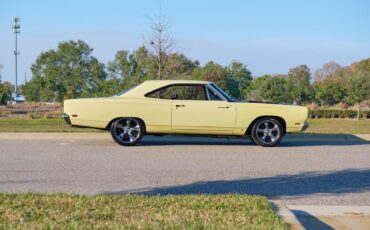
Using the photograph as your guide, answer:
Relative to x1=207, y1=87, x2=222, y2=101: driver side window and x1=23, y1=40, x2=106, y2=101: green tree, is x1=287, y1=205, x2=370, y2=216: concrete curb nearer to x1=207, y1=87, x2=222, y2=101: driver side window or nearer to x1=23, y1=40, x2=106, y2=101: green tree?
x1=207, y1=87, x2=222, y2=101: driver side window

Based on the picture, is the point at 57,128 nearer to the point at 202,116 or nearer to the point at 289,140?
the point at 202,116

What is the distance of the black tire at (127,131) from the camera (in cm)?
1120

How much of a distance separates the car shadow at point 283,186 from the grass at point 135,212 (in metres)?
0.99

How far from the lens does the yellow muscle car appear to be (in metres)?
11.2

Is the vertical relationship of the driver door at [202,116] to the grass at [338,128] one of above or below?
above

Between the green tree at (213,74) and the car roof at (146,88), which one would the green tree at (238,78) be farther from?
the car roof at (146,88)

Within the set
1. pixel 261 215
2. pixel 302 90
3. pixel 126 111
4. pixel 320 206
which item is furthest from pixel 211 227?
pixel 302 90

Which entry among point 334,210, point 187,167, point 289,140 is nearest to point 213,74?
point 289,140

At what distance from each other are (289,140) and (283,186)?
567 cm

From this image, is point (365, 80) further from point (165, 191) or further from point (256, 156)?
point (165, 191)

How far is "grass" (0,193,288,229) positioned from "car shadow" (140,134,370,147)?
6.28 m

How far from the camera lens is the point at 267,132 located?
1147 cm

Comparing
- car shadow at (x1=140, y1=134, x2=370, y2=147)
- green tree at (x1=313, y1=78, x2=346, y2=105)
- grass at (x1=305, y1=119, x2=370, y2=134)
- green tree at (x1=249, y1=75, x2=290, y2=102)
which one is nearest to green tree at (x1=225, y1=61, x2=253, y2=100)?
green tree at (x1=249, y1=75, x2=290, y2=102)

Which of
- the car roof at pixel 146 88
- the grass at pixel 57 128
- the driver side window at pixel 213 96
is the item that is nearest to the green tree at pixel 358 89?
the grass at pixel 57 128
